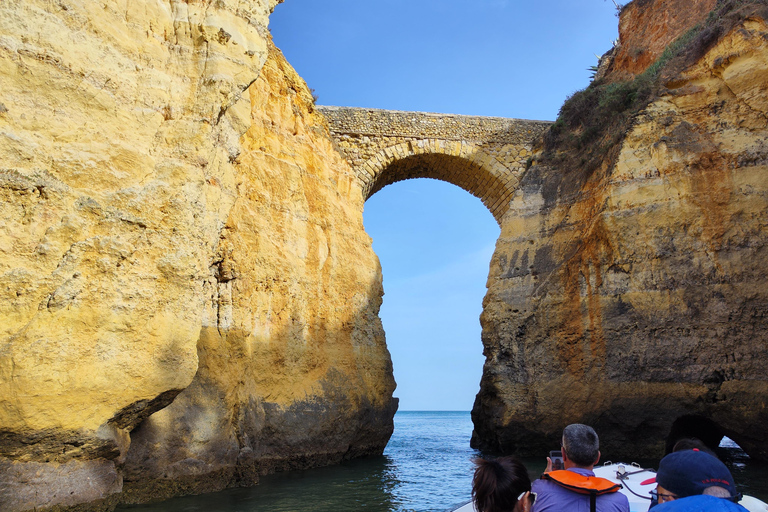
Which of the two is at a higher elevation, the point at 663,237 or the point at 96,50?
the point at 96,50

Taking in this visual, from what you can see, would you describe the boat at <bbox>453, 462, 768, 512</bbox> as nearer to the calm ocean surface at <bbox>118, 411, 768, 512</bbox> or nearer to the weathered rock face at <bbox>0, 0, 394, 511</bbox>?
the calm ocean surface at <bbox>118, 411, 768, 512</bbox>

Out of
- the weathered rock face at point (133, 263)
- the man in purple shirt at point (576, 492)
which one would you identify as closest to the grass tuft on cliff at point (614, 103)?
the weathered rock face at point (133, 263)

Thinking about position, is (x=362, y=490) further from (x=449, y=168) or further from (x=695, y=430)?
(x=449, y=168)

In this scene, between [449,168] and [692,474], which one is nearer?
[692,474]

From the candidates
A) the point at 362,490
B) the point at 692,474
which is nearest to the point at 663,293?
the point at 362,490

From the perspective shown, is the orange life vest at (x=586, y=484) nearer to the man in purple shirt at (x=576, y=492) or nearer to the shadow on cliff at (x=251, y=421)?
the man in purple shirt at (x=576, y=492)

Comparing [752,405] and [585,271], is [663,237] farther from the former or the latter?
[752,405]

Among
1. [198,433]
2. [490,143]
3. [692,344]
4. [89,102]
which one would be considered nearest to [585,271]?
[692,344]

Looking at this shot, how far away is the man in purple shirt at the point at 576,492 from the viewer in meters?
2.11

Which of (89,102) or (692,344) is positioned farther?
(692,344)

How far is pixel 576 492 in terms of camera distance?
2139 millimetres

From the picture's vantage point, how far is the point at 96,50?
546 centimetres

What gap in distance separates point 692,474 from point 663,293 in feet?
27.3

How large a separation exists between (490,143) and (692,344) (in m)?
6.55
